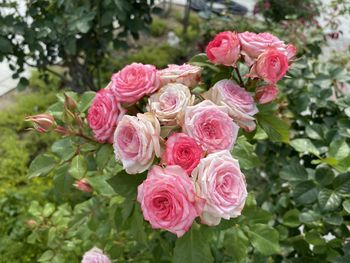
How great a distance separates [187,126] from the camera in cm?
83

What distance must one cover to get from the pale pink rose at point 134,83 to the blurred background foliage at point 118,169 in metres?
0.21

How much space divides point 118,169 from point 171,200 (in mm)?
444

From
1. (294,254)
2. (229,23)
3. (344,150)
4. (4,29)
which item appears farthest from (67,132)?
(229,23)

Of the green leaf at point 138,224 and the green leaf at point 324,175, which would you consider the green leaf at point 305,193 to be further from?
the green leaf at point 138,224

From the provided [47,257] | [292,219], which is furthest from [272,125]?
[47,257]

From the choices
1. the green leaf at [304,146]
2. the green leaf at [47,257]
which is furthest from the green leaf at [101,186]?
the green leaf at [304,146]

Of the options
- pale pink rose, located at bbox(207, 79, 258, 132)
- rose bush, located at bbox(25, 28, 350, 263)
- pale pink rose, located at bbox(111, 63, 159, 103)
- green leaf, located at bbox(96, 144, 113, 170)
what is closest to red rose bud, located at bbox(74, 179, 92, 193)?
rose bush, located at bbox(25, 28, 350, 263)

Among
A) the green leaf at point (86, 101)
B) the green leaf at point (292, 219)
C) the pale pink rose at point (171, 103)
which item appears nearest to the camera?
the pale pink rose at point (171, 103)

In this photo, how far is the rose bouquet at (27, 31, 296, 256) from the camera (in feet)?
2.50

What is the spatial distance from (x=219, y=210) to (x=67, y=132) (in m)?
0.49

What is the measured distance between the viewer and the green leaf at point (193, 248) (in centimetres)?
89

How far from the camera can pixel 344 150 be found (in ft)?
4.12

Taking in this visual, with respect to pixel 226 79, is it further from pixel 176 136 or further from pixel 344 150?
pixel 344 150

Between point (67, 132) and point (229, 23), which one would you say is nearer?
point (67, 132)
